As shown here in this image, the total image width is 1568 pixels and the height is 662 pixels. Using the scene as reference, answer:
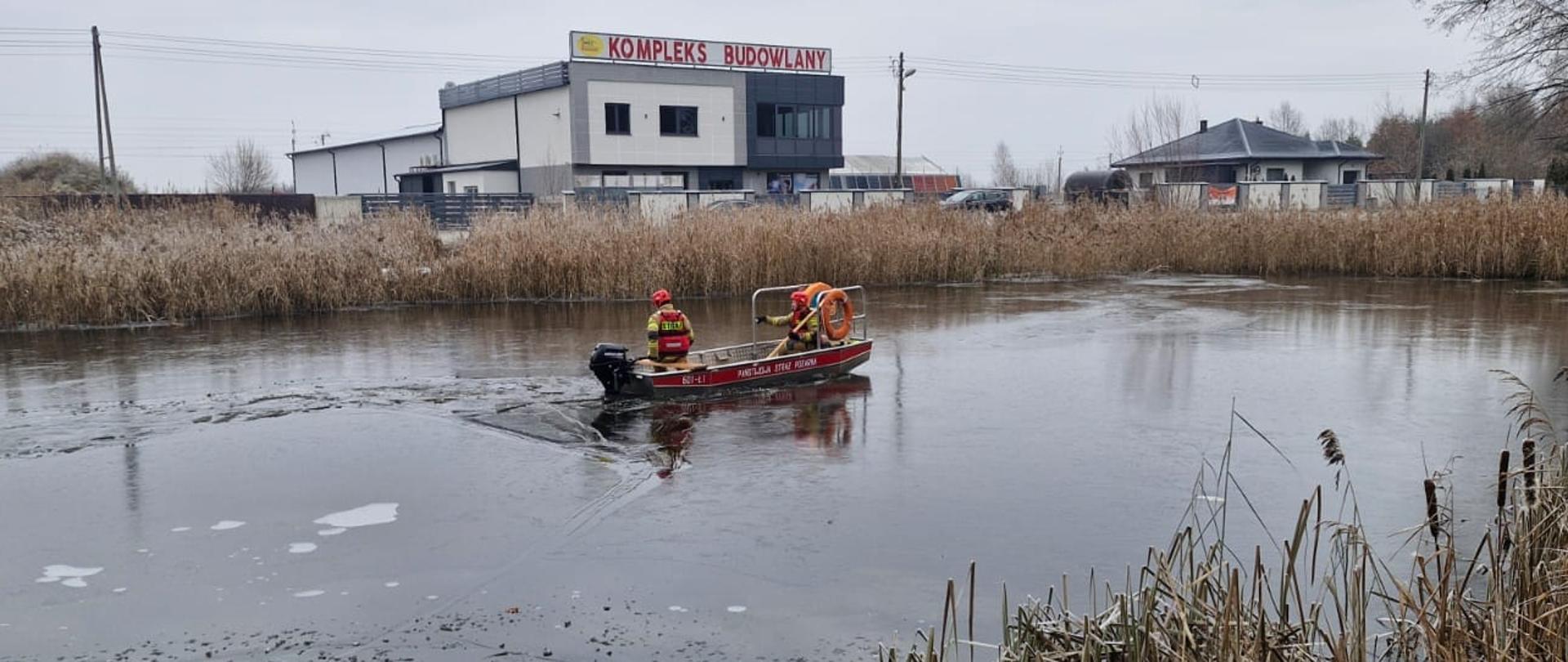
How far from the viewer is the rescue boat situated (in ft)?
38.8

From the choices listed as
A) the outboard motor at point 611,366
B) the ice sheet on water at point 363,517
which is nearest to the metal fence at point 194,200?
the outboard motor at point 611,366

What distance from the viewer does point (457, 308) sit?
69.5 ft

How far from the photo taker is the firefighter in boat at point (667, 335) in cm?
1212

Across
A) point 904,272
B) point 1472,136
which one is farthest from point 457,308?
point 1472,136

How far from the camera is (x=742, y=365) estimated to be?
12.4 meters

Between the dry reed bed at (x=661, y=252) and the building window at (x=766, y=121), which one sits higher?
the building window at (x=766, y=121)

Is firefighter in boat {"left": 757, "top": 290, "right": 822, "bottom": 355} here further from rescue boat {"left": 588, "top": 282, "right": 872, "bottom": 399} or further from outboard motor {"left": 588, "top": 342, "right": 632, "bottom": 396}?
outboard motor {"left": 588, "top": 342, "right": 632, "bottom": 396}

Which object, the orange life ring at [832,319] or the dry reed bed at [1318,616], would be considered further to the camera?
the orange life ring at [832,319]

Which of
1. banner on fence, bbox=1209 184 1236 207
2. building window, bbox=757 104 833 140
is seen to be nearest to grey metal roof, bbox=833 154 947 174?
building window, bbox=757 104 833 140

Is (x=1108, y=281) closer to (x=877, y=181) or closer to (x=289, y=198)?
(x=289, y=198)

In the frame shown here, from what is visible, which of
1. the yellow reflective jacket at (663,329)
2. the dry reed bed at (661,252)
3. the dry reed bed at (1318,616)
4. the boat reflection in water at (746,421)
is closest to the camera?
the dry reed bed at (1318,616)

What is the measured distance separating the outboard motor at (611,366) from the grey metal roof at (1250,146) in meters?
46.8

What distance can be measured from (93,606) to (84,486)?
→ 283 centimetres

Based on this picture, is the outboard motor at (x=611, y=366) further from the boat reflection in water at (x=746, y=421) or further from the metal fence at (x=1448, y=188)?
the metal fence at (x=1448, y=188)
